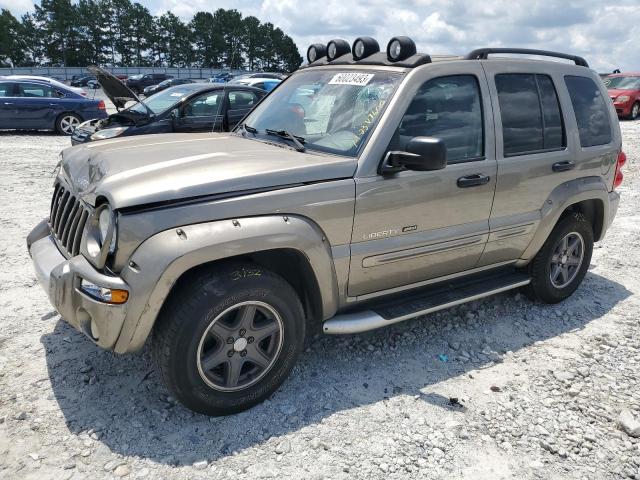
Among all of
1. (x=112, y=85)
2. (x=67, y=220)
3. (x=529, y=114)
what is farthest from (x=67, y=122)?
(x=529, y=114)

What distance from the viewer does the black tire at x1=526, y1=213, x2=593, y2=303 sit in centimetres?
436

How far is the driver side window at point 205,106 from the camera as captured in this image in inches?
368

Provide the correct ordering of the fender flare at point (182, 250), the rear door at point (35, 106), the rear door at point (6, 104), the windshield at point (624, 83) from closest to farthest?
the fender flare at point (182, 250) → the rear door at point (6, 104) → the rear door at point (35, 106) → the windshield at point (624, 83)

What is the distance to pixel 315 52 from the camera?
4.46 metres

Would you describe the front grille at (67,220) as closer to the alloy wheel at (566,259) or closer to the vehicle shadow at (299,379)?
the vehicle shadow at (299,379)

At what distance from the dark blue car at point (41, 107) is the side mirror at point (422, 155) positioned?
13041mm

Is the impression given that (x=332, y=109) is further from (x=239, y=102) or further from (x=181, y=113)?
(x=239, y=102)

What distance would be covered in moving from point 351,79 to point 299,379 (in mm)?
2055

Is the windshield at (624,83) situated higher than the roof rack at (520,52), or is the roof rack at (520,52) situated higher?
the windshield at (624,83)

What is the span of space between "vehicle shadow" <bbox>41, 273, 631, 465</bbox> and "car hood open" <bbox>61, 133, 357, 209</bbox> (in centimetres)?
117

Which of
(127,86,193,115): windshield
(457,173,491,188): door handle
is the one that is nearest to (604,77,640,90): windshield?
(127,86,193,115): windshield

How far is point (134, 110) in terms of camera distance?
31.1ft

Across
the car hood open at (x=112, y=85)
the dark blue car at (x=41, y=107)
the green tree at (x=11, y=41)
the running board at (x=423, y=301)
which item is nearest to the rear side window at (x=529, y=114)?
the running board at (x=423, y=301)

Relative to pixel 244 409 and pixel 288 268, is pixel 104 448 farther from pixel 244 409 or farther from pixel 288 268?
pixel 288 268
